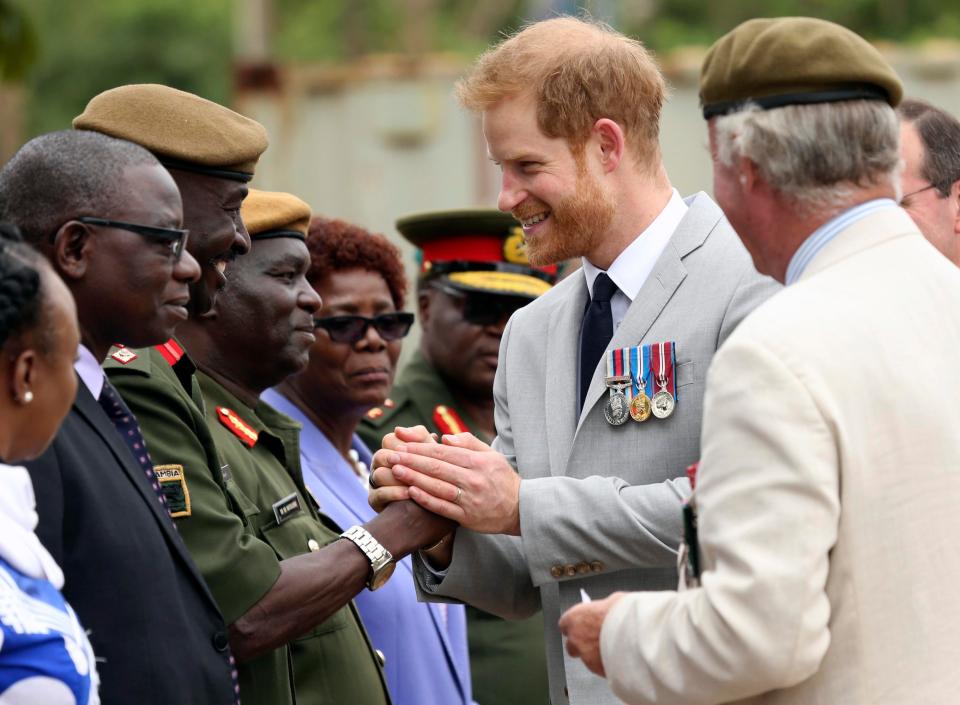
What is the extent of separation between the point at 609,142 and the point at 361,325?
1.72 meters

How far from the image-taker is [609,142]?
12.1ft

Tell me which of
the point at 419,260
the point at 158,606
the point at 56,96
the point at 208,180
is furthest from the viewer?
the point at 56,96

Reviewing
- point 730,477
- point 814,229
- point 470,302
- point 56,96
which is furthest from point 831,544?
point 56,96

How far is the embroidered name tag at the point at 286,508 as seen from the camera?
384 cm

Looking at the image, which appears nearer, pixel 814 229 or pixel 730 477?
pixel 730 477

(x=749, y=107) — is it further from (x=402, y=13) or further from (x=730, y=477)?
(x=402, y=13)

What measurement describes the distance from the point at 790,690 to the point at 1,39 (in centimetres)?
484

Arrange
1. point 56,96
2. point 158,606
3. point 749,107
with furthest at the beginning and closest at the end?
point 56,96
point 158,606
point 749,107

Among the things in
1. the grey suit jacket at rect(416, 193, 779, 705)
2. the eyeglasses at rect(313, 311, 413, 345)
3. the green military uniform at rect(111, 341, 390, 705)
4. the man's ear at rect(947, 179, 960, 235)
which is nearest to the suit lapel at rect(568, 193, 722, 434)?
the grey suit jacket at rect(416, 193, 779, 705)

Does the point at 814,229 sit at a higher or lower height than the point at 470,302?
higher

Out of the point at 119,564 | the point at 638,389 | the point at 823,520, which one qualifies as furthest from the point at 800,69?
the point at 119,564

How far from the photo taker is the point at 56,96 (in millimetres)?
25047

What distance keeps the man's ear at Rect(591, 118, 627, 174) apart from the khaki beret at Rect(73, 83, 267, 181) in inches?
34.3

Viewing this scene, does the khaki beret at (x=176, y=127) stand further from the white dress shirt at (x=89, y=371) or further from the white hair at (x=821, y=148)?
the white hair at (x=821, y=148)
